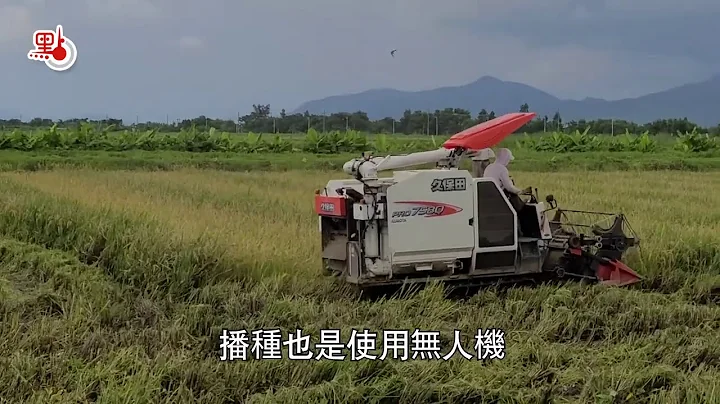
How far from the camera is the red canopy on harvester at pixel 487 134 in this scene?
20.6 ft

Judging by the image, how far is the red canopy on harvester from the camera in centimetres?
627


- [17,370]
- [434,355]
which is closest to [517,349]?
[434,355]

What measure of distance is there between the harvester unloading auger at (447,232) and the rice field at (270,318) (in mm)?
247

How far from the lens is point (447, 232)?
19.6 ft

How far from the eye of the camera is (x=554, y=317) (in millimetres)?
5422

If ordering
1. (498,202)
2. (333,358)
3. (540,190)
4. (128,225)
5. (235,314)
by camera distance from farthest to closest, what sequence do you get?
1. (540,190)
2. (128,225)
3. (498,202)
4. (235,314)
5. (333,358)

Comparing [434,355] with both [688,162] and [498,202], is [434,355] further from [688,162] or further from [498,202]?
[688,162]

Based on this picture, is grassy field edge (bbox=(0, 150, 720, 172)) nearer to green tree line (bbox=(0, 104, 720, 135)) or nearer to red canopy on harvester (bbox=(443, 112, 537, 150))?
green tree line (bbox=(0, 104, 720, 135))

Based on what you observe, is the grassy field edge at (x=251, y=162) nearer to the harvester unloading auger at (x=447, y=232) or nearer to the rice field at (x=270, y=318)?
the rice field at (x=270, y=318)

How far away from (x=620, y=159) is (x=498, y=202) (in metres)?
17.3

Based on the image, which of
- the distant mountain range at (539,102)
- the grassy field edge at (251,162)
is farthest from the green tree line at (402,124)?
the grassy field edge at (251,162)

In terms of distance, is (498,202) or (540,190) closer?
(498,202)

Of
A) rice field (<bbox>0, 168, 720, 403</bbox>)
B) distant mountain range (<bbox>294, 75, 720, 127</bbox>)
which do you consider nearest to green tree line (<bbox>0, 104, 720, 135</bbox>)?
distant mountain range (<bbox>294, 75, 720, 127</bbox>)
